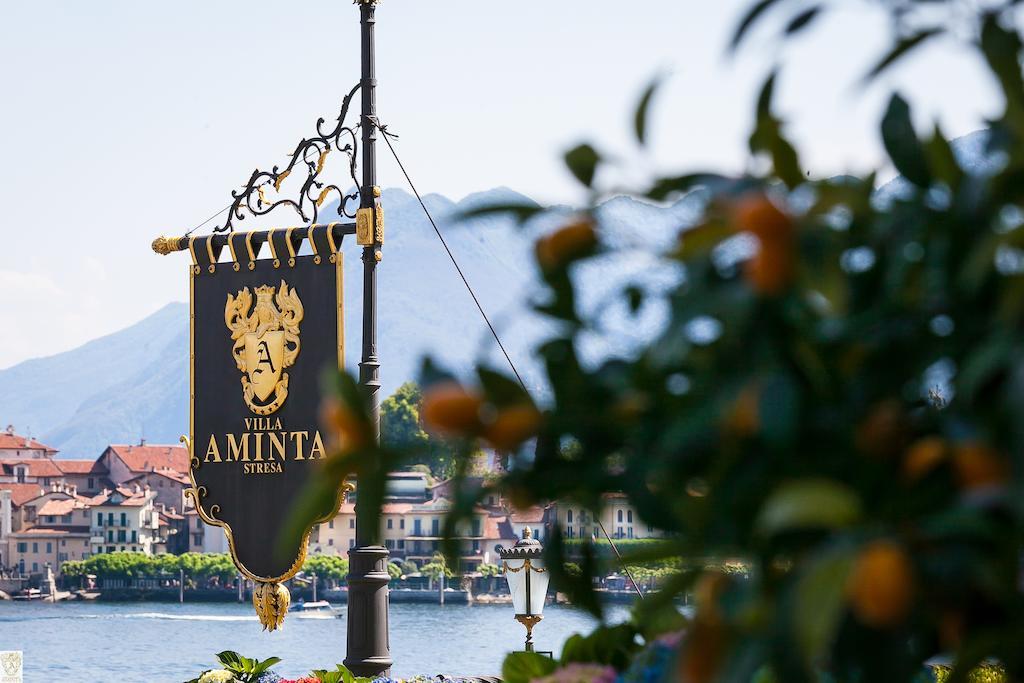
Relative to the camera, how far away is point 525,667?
7.24ft

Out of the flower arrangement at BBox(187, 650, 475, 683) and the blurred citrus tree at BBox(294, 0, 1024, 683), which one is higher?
the blurred citrus tree at BBox(294, 0, 1024, 683)

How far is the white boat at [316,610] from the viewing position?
288 feet

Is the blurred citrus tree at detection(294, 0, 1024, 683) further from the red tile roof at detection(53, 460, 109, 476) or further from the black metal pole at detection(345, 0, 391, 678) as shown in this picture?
the red tile roof at detection(53, 460, 109, 476)

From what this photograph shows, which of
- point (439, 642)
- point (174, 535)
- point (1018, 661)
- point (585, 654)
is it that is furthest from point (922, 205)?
point (174, 535)

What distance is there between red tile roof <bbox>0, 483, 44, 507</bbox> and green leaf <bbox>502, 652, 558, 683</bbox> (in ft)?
331

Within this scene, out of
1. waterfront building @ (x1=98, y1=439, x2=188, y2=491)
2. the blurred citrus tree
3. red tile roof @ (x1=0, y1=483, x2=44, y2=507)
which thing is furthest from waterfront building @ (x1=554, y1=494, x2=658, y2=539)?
waterfront building @ (x1=98, y1=439, x2=188, y2=491)

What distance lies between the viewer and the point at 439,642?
72375 millimetres

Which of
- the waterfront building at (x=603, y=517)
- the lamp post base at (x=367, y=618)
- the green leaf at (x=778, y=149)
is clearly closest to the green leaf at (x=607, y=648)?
the waterfront building at (x=603, y=517)

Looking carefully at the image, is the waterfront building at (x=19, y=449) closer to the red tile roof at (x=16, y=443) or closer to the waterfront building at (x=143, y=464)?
the red tile roof at (x=16, y=443)

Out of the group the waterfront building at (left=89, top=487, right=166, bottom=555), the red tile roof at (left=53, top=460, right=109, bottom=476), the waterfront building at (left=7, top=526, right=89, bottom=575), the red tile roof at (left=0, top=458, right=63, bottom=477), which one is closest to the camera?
the waterfront building at (left=89, top=487, right=166, bottom=555)

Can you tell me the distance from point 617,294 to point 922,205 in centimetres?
27

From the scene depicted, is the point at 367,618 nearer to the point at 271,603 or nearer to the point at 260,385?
the point at 271,603

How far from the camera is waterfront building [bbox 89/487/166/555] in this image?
319ft

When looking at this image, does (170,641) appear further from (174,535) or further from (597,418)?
(597,418)
